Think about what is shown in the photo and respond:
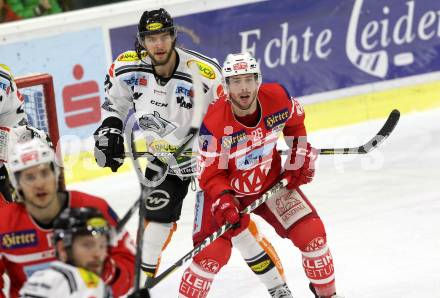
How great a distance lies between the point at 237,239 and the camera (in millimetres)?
5160

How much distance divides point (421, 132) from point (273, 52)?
1.27 metres

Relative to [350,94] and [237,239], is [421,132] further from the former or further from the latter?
[237,239]

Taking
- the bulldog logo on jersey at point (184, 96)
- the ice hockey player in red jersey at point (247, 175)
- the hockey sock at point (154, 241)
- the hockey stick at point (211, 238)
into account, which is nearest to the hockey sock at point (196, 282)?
the ice hockey player in red jersey at point (247, 175)

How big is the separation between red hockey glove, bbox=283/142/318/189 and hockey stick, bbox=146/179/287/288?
1.8 inches

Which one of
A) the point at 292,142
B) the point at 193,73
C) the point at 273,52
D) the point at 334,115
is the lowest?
the point at 334,115

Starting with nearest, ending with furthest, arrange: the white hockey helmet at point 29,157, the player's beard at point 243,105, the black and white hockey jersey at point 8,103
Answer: the white hockey helmet at point 29,157 < the player's beard at point 243,105 < the black and white hockey jersey at point 8,103

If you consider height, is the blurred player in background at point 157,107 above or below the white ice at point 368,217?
above

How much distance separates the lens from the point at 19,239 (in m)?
3.82

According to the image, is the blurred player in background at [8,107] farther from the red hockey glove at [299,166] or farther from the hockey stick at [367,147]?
the red hockey glove at [299,166]

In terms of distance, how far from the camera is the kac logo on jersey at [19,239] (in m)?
3.82

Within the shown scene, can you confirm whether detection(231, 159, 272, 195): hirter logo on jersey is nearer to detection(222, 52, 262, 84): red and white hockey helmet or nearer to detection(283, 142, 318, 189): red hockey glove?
detection(283, 142, 318, 189): red hockey glove

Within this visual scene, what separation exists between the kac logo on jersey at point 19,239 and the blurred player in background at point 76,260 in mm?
343

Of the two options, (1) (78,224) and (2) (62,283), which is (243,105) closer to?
(1) (78,224)

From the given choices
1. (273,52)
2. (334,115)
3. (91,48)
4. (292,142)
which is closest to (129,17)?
(91,48)
